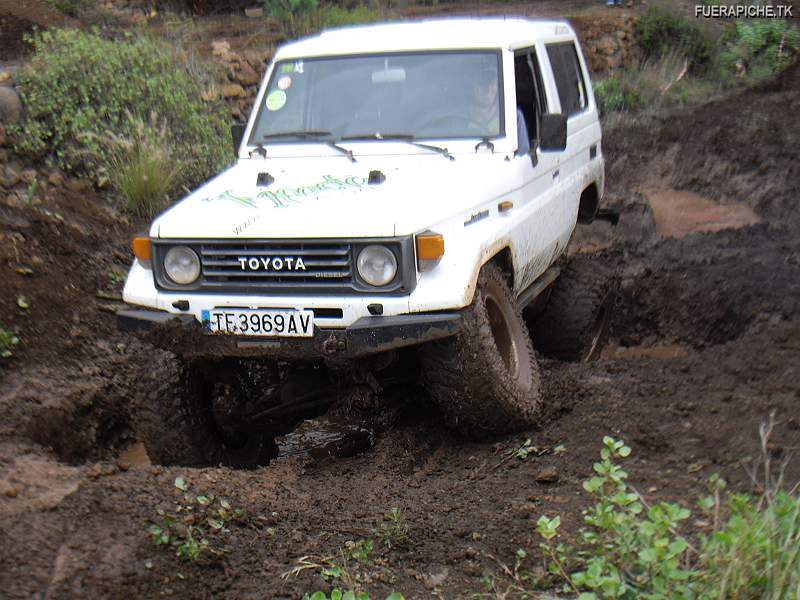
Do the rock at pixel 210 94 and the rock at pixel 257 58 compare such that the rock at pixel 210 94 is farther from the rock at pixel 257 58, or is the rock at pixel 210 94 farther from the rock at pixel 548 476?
the rock at pixel 548 476

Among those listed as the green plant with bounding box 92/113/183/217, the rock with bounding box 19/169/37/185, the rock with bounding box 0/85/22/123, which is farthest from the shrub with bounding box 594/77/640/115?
the rock with bounding box 19/169/37/185

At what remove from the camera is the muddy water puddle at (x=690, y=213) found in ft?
31.8

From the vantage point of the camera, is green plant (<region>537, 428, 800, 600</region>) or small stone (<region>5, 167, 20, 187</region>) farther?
small stone (<region>5, 167, 20, 187</region>)

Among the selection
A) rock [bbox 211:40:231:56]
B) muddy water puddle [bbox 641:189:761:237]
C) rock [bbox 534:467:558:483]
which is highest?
rock [bbox 211:40:231:56]

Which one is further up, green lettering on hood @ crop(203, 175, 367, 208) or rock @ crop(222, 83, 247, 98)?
green lettering on hood @ crop(203, 175, 367, 208)

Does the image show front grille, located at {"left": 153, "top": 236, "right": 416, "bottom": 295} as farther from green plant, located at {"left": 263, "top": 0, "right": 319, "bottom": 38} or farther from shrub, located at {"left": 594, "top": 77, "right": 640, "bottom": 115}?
shrub, located at {"left": 594, "top": 77, "right": 640, "bottom": 115}

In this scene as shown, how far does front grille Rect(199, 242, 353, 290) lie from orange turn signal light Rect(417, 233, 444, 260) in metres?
0.30

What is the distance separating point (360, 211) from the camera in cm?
414

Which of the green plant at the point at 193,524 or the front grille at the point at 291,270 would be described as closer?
the green plant at the point at 193,524

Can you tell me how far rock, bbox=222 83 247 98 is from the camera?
10.1 meters

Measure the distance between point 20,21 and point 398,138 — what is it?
7097 mm

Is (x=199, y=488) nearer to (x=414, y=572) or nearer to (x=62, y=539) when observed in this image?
(x=62, y=539)

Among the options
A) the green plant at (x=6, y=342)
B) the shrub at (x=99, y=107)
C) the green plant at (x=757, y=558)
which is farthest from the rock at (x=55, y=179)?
the green plant at (x=757, y=558)

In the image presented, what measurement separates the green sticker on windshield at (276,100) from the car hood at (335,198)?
20.0 inches
